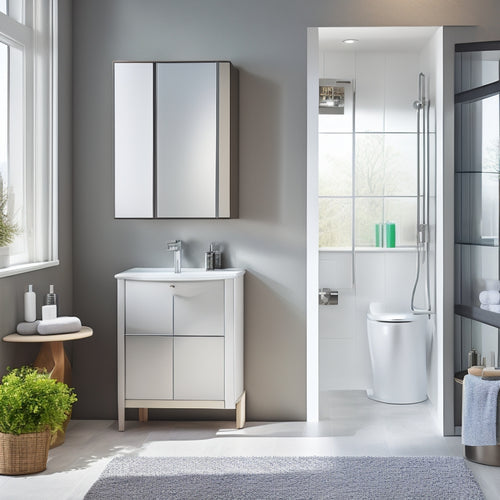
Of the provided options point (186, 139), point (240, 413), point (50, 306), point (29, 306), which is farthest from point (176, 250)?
point (240, 413)

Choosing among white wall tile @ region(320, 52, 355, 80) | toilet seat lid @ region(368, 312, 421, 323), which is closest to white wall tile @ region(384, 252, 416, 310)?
toilet seat lid @ region(368, 312, 421, 323)

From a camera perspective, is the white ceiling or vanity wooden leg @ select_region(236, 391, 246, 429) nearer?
vanity wooden leg @ select_region(236, 391, 246, 429)

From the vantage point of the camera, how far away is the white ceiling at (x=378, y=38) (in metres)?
4.37

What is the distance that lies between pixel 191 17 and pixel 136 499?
2700mm

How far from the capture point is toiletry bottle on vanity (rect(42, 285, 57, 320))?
3875mm

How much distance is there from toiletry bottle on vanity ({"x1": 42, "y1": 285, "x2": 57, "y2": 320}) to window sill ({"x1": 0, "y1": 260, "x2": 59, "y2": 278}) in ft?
0.45

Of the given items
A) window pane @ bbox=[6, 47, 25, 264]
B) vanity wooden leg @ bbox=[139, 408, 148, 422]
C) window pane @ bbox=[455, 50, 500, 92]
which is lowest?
vanity wooden leg @ bbox=[139, 408, 148, 422]

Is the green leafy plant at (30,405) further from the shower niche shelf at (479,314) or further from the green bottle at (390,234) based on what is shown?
the green bottle at (390,234)

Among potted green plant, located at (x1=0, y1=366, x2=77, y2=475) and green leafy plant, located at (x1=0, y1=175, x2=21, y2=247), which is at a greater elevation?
green leafy plant, located at (x1=0, y1=175, x2=21, y2=247)

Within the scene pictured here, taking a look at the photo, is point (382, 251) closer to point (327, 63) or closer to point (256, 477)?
point (327, 63)

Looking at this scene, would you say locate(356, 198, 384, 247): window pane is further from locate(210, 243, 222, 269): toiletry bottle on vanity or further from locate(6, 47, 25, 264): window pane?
locate(6, 47, 25, 264): window pane

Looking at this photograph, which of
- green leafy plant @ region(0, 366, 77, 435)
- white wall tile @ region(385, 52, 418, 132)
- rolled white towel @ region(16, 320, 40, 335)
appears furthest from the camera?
white wall tile @ region(385, 52, 418, 132)

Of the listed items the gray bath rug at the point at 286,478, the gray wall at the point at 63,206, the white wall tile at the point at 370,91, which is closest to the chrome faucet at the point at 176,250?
the gray wall at the point at 63,206

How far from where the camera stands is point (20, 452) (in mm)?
3400
